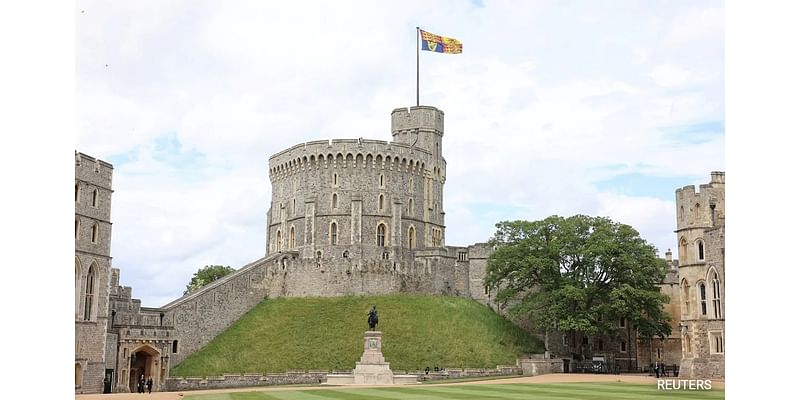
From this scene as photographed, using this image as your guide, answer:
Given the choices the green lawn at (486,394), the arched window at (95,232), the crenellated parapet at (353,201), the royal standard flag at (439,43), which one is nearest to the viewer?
the green lawn at (486,394)

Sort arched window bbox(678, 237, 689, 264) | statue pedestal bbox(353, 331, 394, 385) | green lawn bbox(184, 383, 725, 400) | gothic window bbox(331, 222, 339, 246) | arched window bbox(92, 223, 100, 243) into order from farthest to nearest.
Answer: gothic window bbox(331, 222, 339, 246), arched window bbox(678, 237, 689, 264), statue pedestal bbox(353, 331, 394, 385), arched window bbox(92, 223, 100, 243), green lawn bbox(184, 383, 725, 400)

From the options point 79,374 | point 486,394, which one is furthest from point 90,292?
point 486,394

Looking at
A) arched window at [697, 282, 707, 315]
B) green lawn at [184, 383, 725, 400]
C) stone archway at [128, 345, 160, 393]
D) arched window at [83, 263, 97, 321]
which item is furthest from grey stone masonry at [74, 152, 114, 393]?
arched window at [697, 282, 707, 315]

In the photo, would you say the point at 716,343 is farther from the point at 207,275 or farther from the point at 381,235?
the point at 207,275

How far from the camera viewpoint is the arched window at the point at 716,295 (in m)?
38.4

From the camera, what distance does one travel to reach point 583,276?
54.2 meters

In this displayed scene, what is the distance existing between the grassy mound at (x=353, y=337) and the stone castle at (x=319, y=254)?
1.73m

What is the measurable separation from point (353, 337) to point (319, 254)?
14.8 m

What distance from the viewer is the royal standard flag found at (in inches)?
2505

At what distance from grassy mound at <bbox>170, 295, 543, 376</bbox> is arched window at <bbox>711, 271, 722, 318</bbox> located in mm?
16245

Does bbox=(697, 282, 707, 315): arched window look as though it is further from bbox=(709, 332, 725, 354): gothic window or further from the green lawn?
the green lawn

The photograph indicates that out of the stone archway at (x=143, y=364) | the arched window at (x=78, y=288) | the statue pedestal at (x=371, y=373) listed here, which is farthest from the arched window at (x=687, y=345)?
the arched window at (x=78, y=288)

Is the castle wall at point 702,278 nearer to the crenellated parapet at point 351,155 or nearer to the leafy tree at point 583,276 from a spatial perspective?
the leafy tree at point 583,276
